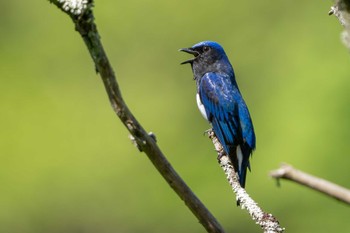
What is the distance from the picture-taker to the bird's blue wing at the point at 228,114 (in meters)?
4.44

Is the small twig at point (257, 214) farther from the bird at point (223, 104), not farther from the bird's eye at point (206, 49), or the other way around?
the bird's eye at point (206, 49)

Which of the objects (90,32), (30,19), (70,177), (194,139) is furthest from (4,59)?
(90,32)

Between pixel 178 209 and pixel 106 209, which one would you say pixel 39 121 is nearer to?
pixel 106 209

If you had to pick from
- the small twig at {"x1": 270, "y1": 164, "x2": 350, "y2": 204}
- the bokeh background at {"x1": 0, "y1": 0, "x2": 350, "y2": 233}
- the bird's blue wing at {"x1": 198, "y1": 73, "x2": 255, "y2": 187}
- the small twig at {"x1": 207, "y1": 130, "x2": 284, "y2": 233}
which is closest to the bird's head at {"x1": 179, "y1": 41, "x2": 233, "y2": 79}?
the bird's blue wing at {"x1": 198, "y1": 73, "x2": 255, "y2": 187}

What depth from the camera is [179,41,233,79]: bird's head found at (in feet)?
17.7

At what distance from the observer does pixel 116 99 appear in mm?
1568

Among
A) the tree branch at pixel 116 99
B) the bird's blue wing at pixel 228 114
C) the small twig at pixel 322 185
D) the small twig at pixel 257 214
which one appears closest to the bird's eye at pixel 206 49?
the bird's blue wing at pixel 228 114

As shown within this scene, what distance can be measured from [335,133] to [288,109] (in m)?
1.00

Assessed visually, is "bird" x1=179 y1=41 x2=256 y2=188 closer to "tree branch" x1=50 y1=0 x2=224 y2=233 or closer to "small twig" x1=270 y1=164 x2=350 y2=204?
"tree branch" x1=50 y1=0 x2=224 y2=233

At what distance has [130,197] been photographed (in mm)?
10414

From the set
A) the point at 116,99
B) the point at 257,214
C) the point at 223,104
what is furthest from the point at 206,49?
the point at 116,99

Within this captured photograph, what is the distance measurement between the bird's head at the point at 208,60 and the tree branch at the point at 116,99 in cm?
372

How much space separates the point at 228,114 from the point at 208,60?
67cm

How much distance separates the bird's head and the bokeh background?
323 centimetres
